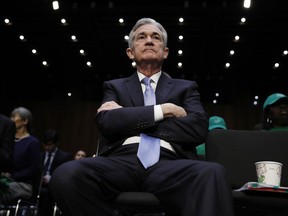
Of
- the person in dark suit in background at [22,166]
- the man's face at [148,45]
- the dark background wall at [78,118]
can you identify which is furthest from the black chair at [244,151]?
the dark background wall at [78,118]

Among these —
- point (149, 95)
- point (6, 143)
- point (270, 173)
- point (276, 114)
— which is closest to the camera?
point (270, 173)

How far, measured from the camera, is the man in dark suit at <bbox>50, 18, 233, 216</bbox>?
1407 millimetres

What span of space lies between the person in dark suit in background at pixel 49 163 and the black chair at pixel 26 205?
1.97ft

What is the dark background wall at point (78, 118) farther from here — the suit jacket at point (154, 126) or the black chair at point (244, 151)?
the suit jacket at point (154, 126)

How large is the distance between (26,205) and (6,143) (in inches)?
36.3

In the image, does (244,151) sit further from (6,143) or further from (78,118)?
(78,118)

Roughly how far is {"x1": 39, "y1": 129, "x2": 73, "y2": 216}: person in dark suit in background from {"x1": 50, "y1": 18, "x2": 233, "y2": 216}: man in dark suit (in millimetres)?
2680

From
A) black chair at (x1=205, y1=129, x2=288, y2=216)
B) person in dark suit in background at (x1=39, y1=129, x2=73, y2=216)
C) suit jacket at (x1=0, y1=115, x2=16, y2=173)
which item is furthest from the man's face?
person in dark suit in background at (x1=39, y1=129, x2=73, y2=216)

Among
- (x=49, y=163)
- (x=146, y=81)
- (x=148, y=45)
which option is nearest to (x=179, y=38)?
(x=49, y=163)

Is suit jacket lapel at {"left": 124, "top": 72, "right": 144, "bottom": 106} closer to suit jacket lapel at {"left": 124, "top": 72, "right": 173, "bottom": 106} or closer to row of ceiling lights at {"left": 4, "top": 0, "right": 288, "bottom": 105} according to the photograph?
suit jacket lapel at {"left": 124, "top": 72, "right": 173, "bottom": 106}

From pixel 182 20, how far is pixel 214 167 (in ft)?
21.3

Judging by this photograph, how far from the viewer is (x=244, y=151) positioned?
2021 mm

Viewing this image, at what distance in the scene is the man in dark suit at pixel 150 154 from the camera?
1.41 m

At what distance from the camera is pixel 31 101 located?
34.6ft
